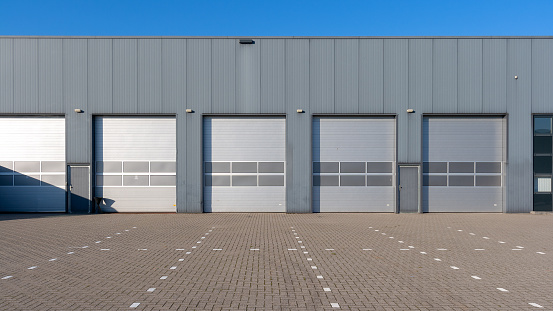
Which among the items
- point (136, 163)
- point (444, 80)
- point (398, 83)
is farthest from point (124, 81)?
point (444, 80)

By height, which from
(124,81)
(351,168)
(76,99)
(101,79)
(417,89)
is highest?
(101,79)

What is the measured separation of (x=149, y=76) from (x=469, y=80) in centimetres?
1694

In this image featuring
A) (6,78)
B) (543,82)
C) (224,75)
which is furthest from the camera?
(543,82)

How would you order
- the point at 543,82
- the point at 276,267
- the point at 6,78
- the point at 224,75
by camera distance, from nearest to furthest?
1. the point at 276,267
2. the point at 6,78
3. the point at 224,75
4. the point at 543,82

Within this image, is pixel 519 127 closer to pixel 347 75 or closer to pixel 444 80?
pixel 444 80

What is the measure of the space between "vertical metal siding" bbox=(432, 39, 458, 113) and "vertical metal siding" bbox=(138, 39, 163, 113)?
14.5 metres

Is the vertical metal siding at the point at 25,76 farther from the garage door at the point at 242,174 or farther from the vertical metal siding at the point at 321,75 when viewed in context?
the vertical metal siding at the point at 321,75

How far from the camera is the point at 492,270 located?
8.49m

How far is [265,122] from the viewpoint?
21625mm

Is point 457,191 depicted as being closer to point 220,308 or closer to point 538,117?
point 538,117

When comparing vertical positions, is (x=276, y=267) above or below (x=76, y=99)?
below

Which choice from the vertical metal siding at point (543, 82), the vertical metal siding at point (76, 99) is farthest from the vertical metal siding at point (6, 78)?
the vertical metal siding at point (543, 82)

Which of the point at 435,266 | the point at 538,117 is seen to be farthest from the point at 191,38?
the point at 538,117

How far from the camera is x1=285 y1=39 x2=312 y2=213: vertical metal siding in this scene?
69.6 feet
